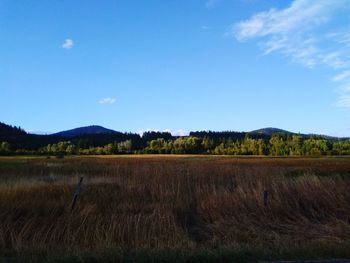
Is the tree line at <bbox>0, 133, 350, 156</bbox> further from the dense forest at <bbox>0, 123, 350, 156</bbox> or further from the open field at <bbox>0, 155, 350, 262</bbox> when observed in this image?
the open field at <bbox>0, 155, 350, 262</bbox>

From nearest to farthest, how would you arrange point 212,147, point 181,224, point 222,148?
point 181,224 < point 222,148 < point 212,147

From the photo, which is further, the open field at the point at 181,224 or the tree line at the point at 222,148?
the tree line at the point at 222,148

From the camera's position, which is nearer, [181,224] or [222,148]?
[181,224]

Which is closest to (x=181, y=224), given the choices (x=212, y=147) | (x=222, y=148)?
(x=222, y=148)

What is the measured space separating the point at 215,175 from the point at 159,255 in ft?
50.8

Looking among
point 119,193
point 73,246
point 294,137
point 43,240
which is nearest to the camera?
point 73,246

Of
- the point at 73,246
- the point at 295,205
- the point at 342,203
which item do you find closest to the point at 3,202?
the point at 73,246

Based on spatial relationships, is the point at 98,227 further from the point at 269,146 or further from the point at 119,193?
the point at 269,146

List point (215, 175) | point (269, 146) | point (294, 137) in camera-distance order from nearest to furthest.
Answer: point (215, 175)
point (269, 146)
point (294, 137)

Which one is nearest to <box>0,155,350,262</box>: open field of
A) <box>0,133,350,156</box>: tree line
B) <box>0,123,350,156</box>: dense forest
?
<box>0,123,350,156</box>: dense forest

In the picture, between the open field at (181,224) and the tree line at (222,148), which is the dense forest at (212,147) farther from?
the open field at (181,224)

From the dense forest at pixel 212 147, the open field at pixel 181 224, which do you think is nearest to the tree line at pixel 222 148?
the dense forest at pixel 212 147

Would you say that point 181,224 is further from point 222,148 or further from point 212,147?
point 212,147

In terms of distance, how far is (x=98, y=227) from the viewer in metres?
11.1
